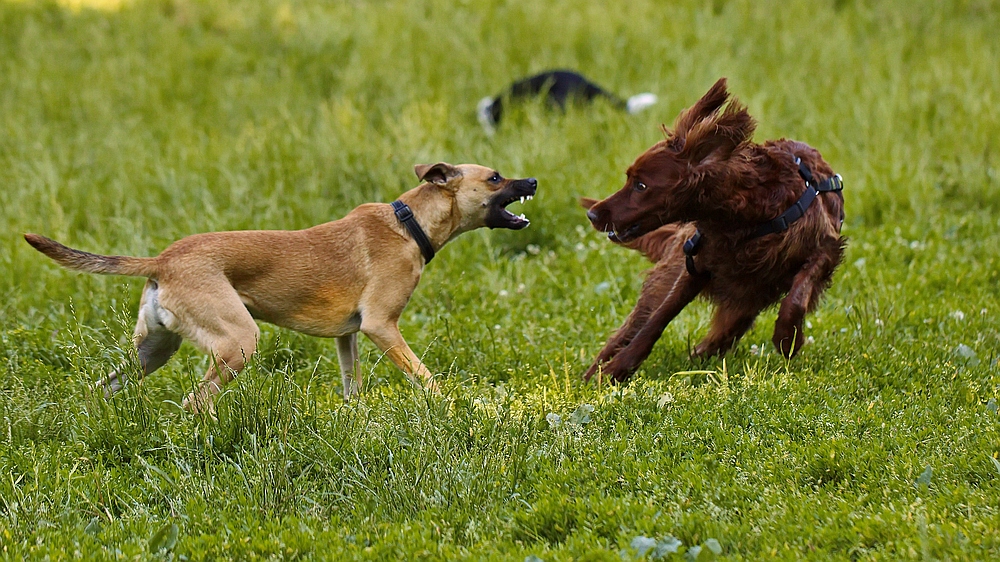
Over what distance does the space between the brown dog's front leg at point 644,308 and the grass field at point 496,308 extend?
217mm

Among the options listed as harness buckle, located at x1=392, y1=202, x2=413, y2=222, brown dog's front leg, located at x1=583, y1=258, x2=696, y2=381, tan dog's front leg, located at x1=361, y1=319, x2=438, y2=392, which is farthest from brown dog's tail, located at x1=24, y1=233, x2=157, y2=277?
brown dog's front leg, located at x1=583, y1=258, x2=696, y2=381

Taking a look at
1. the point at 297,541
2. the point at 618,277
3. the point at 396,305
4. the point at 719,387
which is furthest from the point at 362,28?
the point at 297,541

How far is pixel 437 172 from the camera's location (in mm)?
5633

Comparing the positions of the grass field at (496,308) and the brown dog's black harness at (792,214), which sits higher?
the brown dog's black harness at (792,214)

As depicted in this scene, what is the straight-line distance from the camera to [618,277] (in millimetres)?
7273

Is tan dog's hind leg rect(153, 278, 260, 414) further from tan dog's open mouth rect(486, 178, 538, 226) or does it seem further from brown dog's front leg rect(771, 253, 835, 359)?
brown dog's front leg rect(771, 253, 835, 359)

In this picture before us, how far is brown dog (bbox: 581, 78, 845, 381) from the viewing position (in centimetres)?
494

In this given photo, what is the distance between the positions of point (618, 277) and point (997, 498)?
3814 mm

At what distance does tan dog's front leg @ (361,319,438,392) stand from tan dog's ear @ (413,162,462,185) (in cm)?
80

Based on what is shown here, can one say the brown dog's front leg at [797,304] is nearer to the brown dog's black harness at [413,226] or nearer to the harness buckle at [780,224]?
the harness buckle at [780,224]

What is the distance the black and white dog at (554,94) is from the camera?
34.2ft

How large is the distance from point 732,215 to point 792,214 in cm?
29

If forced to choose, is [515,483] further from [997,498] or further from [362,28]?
[362,28]

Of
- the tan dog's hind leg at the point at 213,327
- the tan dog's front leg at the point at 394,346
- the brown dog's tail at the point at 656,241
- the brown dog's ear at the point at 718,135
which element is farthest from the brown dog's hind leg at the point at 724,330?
the tan dog's hind leg at the point at 213,327
